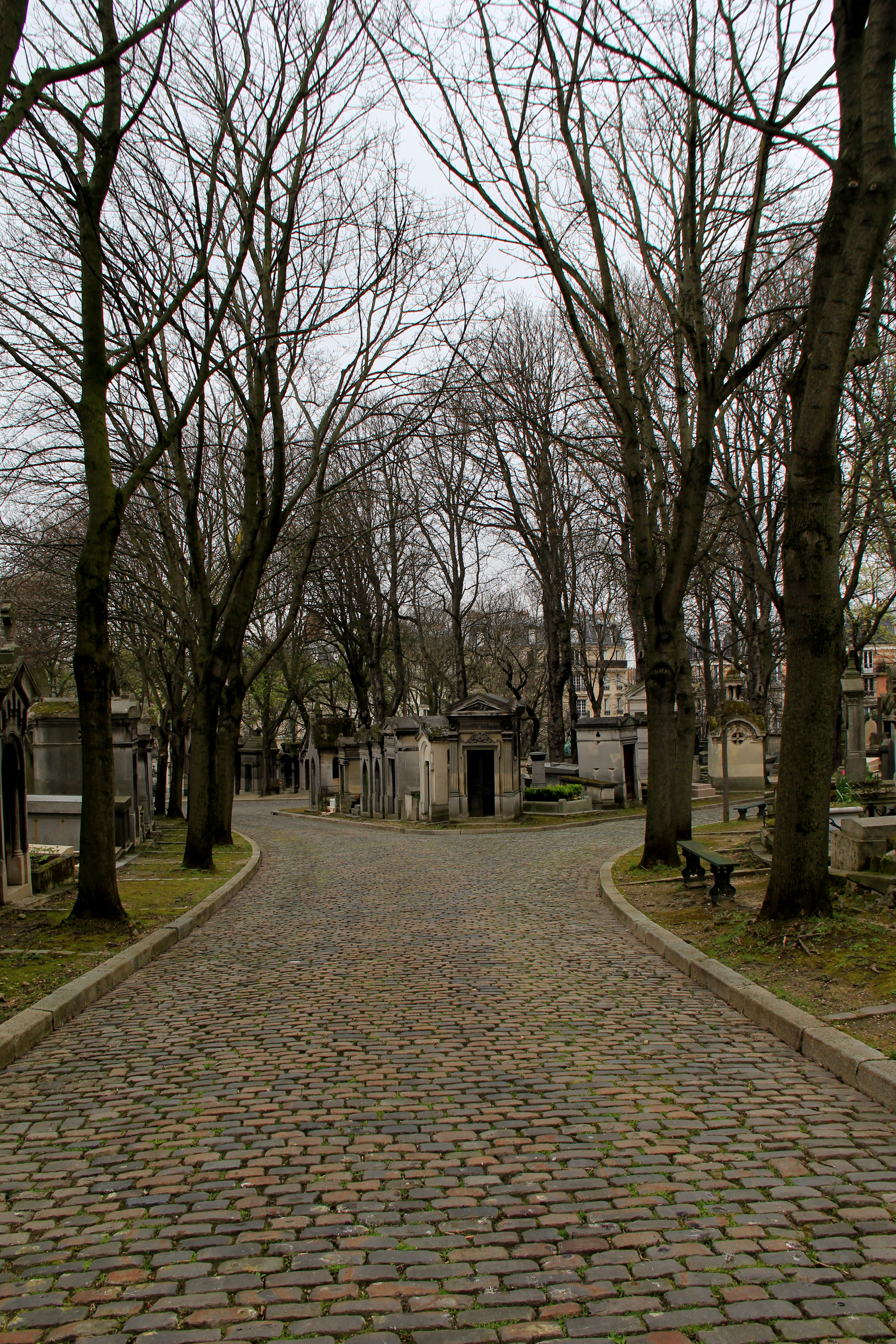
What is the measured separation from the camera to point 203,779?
16297 millimetres

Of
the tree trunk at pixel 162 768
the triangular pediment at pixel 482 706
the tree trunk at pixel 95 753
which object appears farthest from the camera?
the tree trunk at pixel 162 768

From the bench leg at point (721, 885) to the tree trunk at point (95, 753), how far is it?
18.9ft

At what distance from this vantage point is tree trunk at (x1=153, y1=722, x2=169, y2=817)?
32.1 metres

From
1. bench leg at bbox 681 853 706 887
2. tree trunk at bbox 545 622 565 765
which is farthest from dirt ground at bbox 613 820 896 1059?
tree trunk at bbox 545 622 565 765

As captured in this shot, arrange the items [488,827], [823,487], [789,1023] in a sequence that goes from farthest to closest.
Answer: [488,827] < [823,487] < [789,1023]

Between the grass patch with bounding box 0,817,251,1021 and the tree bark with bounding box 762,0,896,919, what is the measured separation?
17.8ft

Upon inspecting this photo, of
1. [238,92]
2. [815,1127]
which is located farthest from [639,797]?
[815,1127]

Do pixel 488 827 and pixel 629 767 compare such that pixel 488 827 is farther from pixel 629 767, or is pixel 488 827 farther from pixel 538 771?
pixel 538 771

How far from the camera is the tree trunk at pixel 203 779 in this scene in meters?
15.7

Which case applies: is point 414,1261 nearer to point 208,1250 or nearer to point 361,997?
point 208,1250

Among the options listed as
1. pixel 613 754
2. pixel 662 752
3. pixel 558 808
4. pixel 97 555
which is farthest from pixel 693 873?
→ pixel 613 754

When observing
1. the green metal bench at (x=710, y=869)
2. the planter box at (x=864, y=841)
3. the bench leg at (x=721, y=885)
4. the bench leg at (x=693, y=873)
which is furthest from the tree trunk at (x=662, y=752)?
the planter box at (x=864, y=841)

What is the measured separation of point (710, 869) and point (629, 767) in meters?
19.8

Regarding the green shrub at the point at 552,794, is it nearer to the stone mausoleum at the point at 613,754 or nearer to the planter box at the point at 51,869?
the stone mausoleum at the point at 613,754
